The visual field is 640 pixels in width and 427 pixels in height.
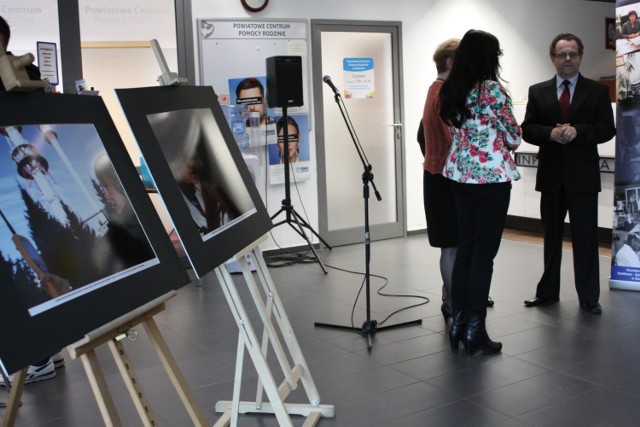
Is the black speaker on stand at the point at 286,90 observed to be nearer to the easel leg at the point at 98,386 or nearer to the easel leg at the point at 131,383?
the easel leg at the point at 131,383

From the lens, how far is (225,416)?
3.04 meters

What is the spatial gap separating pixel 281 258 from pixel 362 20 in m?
2.40

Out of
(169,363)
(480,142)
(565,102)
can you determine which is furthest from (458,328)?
(169,363)

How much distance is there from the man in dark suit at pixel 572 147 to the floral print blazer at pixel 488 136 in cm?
91

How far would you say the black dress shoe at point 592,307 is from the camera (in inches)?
176

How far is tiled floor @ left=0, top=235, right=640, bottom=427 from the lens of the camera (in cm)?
311

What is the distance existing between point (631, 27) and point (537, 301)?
189 cm

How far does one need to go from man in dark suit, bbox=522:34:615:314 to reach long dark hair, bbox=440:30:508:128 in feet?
3.29

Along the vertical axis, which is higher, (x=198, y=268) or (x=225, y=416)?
(x=198, y=268)

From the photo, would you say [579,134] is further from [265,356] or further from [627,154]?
[265,356]

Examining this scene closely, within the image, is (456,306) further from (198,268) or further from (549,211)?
(198,268)

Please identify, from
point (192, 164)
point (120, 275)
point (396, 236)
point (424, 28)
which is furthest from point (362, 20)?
point (120, 275)

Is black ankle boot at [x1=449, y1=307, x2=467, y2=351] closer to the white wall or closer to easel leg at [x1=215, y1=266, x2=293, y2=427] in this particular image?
easel leg at [x1=215, y1=266, x2=293, y2=427]

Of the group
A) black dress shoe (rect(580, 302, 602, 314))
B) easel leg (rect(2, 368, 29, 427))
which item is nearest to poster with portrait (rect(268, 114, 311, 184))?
black dress shoe (rect(580, 302, 602, 314))
